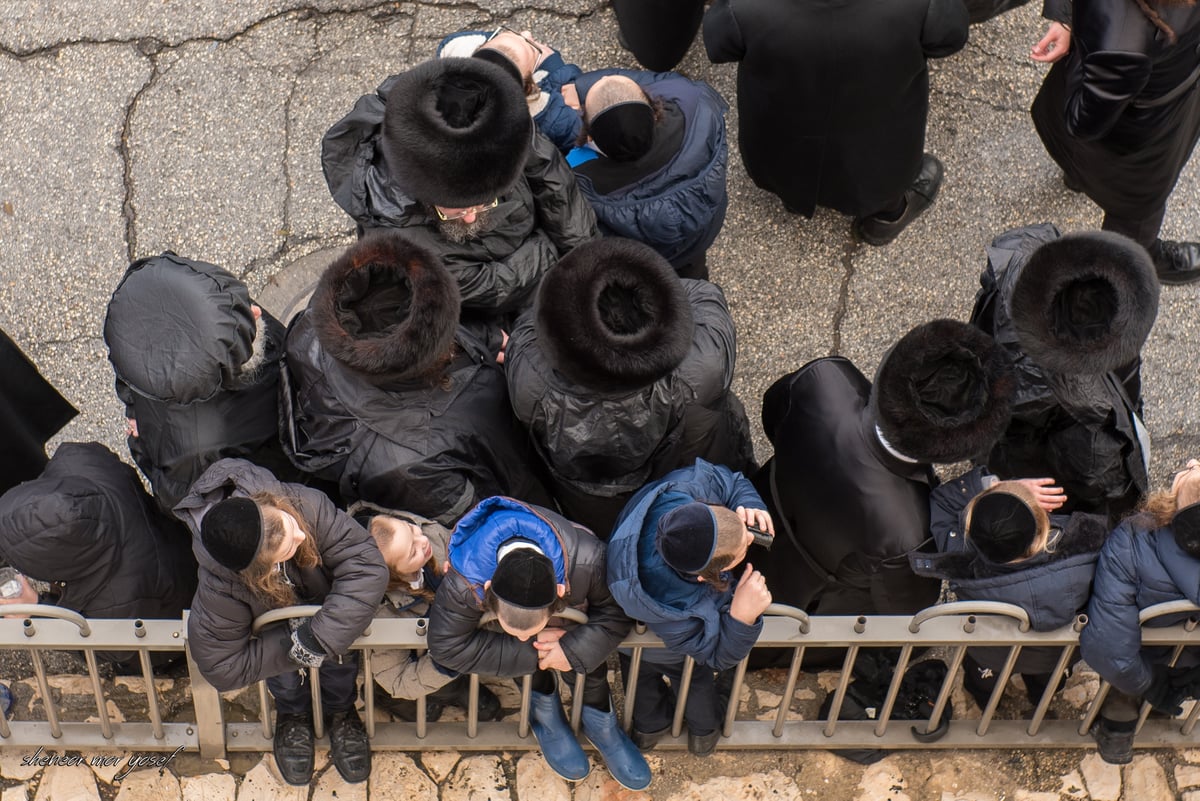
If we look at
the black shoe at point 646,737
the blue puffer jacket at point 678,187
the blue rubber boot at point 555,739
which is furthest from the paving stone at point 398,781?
the blue puffer jacket at point 678,187

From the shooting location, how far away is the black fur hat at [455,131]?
347 centimetres

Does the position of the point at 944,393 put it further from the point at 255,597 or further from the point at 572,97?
the point at 255,597

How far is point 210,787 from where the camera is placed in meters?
4.08

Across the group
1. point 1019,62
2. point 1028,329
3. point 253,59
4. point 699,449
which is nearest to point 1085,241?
point 1028,329

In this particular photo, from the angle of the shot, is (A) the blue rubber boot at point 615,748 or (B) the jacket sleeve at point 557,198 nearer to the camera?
(B) the jacket sleeve at point 557,198

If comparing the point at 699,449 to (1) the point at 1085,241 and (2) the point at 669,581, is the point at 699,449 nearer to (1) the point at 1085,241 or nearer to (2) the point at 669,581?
(2) the point at 669,581

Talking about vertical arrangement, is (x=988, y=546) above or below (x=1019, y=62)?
below

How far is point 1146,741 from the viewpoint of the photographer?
4.08 metres

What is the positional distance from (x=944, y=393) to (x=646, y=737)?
1643mm

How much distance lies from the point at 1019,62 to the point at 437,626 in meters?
4.06

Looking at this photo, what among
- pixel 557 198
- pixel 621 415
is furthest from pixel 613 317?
pixel 557 198

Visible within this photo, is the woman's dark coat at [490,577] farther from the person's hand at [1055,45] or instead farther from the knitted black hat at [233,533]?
the person's hand at [1055,45]

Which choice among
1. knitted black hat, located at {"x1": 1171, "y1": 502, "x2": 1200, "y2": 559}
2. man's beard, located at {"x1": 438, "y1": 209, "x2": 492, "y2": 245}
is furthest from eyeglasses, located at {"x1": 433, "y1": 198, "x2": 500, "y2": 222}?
knitted black hat, located at {"x1": 1171, "y1": 502, "x2": 1200, "y2": 559}

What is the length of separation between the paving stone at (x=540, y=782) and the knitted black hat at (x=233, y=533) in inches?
59.3
